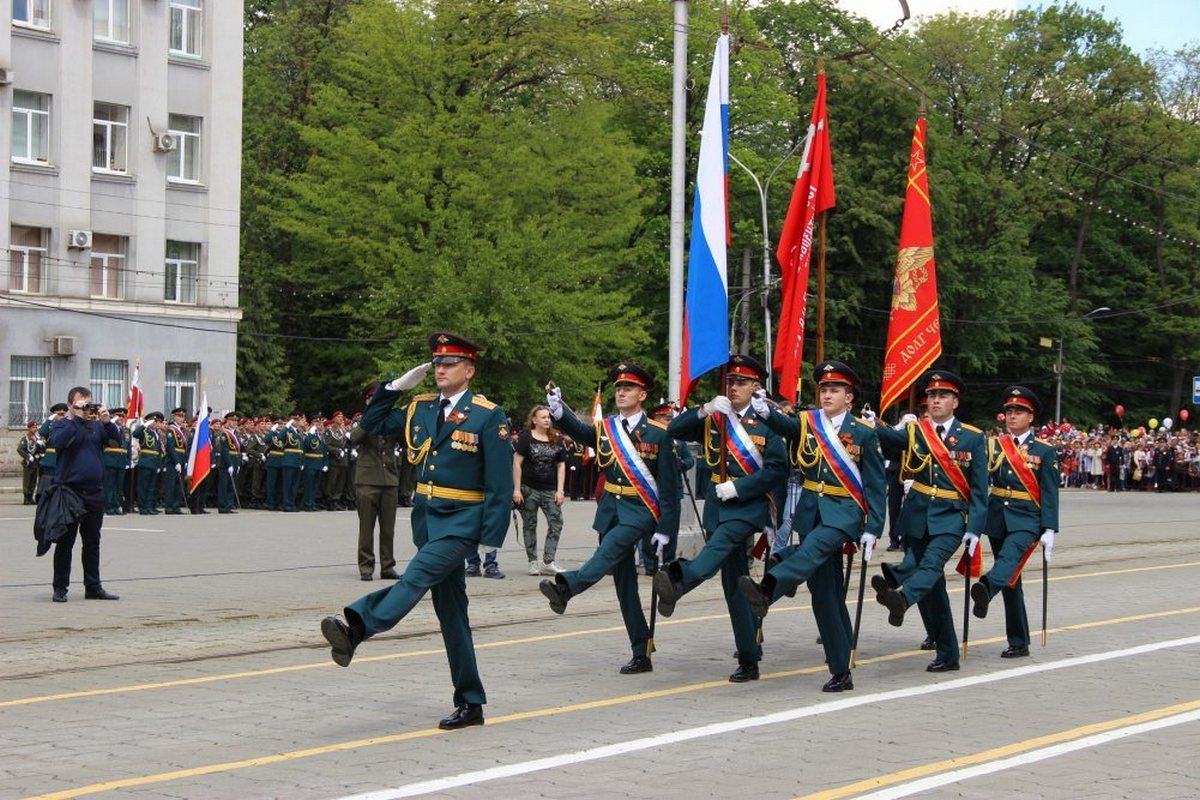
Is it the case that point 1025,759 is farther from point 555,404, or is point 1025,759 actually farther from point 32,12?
point 32,12

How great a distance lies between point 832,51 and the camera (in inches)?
2381

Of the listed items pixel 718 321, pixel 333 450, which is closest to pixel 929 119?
pixel 333 450

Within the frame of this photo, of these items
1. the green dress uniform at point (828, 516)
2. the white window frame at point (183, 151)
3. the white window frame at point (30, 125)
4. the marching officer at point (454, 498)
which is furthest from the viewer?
the white window frame at point (183, 151)

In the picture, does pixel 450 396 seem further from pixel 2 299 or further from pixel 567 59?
pixel 567 59

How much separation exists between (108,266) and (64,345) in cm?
252

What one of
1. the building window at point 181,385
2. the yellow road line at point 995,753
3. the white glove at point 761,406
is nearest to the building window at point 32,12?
the building window at point 181,385

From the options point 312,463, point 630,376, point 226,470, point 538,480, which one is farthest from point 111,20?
point 630,376

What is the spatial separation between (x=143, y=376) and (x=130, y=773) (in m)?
37.4

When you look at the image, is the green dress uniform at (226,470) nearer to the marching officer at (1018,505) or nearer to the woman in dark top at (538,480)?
the woman in dark top at (538,480)

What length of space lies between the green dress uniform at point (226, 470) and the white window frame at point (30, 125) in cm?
1440

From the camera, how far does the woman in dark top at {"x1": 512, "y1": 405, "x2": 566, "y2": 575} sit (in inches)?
722

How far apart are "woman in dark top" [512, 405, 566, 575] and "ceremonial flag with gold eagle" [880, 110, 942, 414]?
11.4ft

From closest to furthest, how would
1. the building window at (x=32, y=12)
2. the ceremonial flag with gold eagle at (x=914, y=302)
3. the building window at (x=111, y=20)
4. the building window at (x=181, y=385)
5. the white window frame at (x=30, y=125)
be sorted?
the ceremonial flag with gold eagle at (x=914, y=302)
the building window at (x=32, y=12)
the white window frame at (x=30, y=125)
the building window at (x=111, y=20)
the building window at (x=181, y=385)

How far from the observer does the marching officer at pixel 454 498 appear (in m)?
8.95
